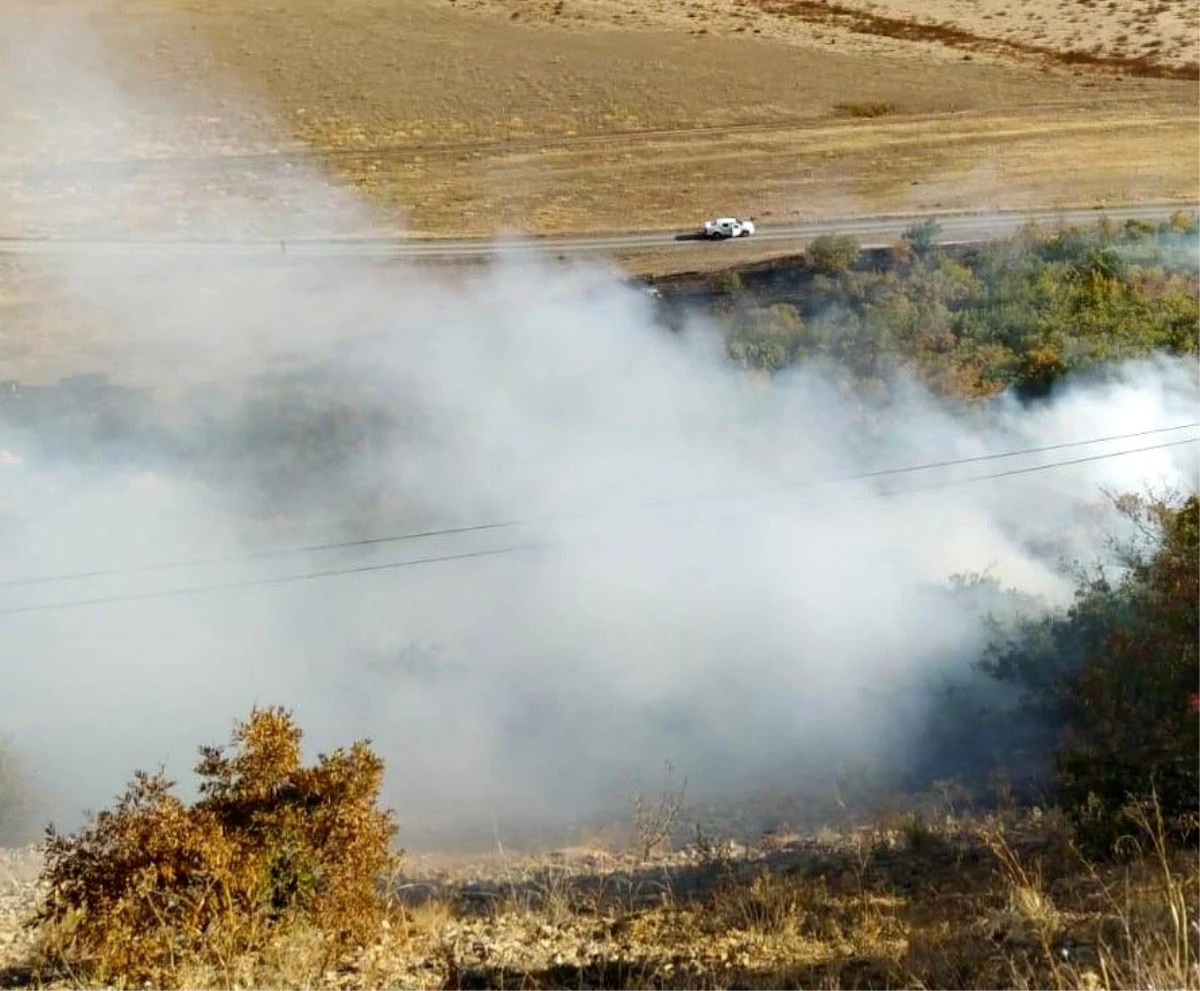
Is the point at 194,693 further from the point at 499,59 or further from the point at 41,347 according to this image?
the point at 499,59

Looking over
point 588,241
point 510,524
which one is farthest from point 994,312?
point 588,241

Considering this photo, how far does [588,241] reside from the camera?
3538 centimetres

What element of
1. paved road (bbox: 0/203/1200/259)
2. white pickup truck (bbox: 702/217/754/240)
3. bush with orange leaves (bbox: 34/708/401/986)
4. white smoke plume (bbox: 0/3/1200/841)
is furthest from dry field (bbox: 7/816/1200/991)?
white pickup truck (bbox: 702/217/754/240)

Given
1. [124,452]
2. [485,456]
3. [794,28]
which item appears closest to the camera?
[485,456]

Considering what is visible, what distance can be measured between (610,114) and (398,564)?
34.2m

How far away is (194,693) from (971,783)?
9990 mm

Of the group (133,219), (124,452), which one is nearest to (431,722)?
(124,452)

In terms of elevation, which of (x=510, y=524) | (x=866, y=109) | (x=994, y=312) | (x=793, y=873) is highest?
(x=866, y=109)

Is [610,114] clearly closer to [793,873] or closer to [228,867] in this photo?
[793,873]

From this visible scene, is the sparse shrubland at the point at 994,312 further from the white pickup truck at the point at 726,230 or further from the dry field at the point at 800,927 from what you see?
the dry field at the point at 800,927

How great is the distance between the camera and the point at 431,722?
51.5 ft

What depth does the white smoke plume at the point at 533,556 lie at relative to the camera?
15236 millimetres

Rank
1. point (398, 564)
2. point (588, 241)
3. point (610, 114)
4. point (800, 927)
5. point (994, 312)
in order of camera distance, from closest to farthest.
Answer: point (800, 927)
point (398, 564)
point (994, 312)
point (588, 241)
point (610, 114)

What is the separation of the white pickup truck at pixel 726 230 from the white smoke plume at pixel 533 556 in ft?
34.3
